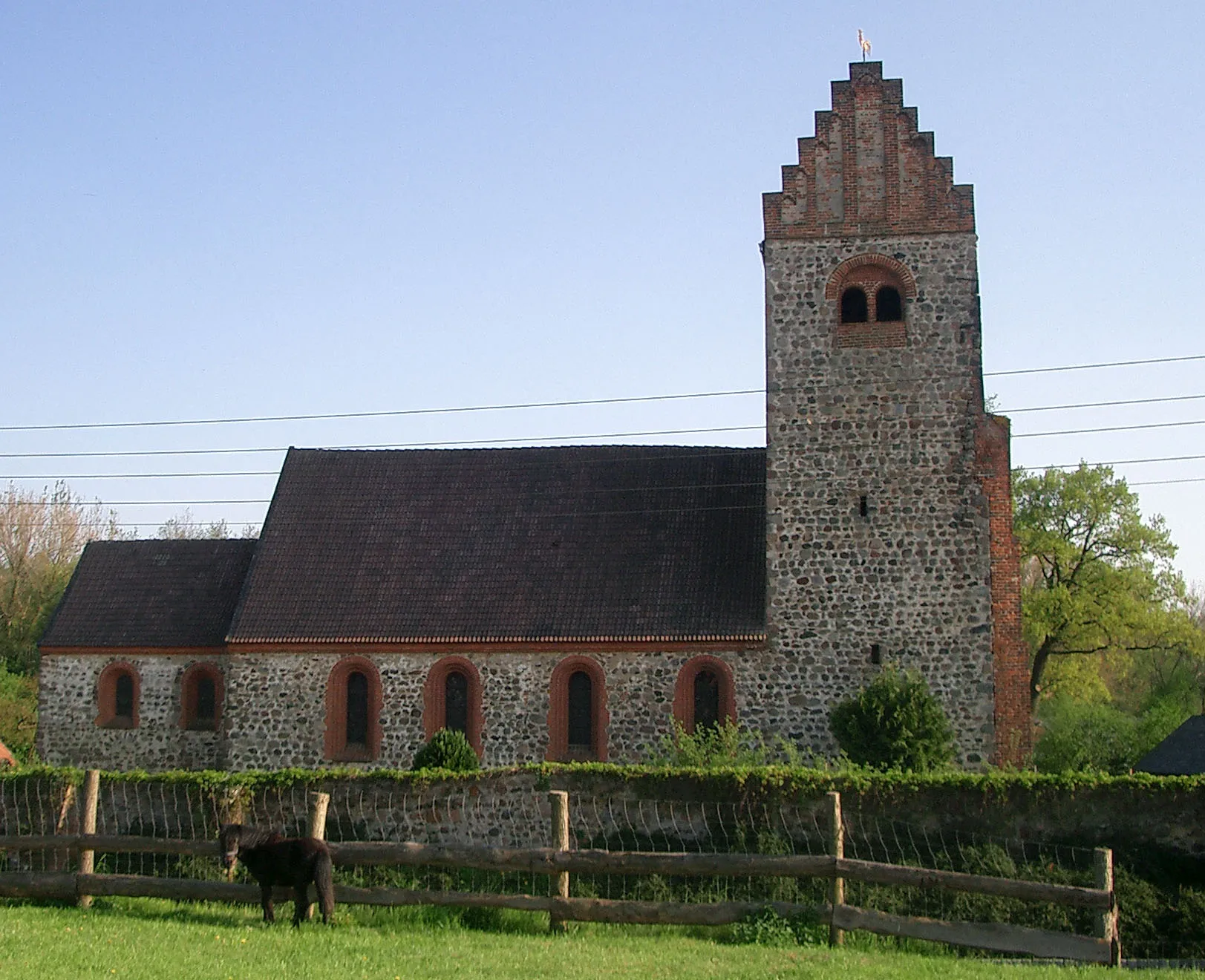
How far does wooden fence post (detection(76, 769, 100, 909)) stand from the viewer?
15.6m

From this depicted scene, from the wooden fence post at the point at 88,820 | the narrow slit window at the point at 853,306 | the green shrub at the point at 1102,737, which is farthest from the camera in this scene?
the green shrub at the point at 1102,737

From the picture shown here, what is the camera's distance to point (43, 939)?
13.2 metres

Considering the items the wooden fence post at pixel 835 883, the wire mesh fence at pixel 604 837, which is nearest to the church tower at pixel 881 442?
the wire mesh fence at pixel 604 837

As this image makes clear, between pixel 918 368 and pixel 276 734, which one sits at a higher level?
pixel 918 368

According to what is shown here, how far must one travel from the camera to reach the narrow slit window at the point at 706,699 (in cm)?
2647

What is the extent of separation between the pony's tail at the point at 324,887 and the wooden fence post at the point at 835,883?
5550 mm

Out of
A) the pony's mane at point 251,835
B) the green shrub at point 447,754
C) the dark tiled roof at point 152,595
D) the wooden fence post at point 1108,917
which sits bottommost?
the wooden fence post at point 1108,917

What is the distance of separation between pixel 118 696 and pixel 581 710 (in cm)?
1113

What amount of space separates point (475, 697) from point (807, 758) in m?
6.99

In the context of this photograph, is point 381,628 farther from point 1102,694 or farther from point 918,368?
point 1102,694

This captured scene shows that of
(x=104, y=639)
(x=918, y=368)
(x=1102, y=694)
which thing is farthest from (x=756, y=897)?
(x=1102, y=694)

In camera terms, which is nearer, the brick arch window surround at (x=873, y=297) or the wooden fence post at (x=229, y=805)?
the wooden fence post at (x=229, y=805)

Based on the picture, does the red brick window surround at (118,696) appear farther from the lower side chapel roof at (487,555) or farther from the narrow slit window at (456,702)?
the narrow slit window at (456,702)

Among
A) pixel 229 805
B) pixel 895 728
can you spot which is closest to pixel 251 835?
pixel 229 805
